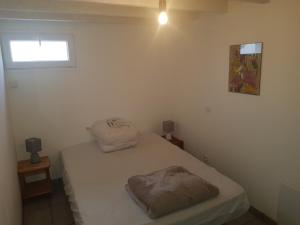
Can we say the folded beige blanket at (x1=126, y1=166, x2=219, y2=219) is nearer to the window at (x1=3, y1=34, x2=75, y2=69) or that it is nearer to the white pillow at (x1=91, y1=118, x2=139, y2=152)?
the white pillow at (x1=91, y1=118, x2=139, y2=152)

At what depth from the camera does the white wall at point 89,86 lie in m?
2.90

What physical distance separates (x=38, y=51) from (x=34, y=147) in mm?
1241

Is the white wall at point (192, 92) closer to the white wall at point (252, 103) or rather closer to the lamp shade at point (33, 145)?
the white wall at point (252, 103)

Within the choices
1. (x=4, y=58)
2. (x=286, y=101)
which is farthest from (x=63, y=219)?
(x=286, y=101)

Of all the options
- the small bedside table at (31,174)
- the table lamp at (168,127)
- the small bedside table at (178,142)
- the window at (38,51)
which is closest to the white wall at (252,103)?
the small bedside table at (178,142)

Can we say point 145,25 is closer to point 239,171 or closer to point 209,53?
point 209,53

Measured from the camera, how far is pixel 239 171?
267 centimetres

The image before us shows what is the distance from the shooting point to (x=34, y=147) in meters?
2.77

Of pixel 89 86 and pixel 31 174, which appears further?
pixel 89 86

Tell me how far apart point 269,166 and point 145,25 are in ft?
8.32

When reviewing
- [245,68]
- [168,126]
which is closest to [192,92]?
[168,126]

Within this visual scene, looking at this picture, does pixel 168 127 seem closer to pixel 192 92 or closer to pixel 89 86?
pixel 192 92

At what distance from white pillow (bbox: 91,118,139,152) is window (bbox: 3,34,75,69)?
3.15 ft

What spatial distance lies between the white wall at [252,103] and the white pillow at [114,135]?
1.04m
